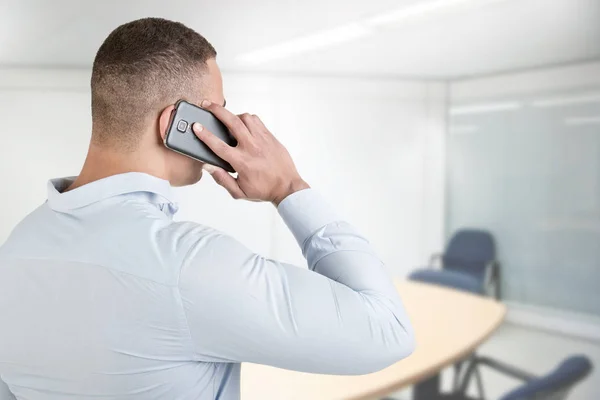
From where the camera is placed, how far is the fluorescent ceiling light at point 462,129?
5.60ft

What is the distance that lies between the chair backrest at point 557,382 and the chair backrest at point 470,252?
0.34 metres

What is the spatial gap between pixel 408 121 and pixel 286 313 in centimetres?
95

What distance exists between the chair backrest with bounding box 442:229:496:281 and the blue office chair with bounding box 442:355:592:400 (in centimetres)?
25

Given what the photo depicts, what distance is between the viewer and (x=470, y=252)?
1829 millimetres

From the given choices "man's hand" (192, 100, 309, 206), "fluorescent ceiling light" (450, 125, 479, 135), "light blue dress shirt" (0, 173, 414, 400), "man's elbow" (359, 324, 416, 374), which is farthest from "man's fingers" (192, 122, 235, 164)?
"fluorescent ceiling light" (450, 125, 479, 135)

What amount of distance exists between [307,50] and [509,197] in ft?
2.34

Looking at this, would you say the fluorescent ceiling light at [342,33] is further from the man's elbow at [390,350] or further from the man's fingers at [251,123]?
the man's elbow at [390,350]

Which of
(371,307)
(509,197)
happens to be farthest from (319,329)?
(509,197)

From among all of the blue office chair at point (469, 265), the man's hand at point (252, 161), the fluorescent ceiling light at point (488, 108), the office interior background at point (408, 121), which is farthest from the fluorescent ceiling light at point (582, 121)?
the man's hand at point (252, 161)

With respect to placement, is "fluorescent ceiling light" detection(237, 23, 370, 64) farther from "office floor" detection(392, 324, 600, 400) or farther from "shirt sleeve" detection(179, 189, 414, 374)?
"office floor" detection(392, 324, 600, 400)

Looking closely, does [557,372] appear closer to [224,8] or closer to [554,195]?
[554,195]

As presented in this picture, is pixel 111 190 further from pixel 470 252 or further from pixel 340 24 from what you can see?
pixel 470 252

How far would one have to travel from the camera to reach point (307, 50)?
152 centimetres

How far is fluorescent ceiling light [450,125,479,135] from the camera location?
1.71 m
